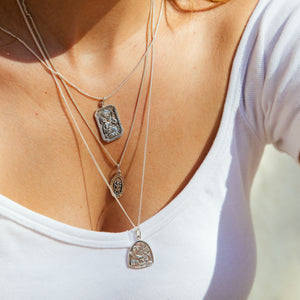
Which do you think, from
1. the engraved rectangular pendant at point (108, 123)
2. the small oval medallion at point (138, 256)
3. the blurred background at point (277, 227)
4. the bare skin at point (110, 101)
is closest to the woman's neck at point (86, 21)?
the bare skin at point (110, 101)

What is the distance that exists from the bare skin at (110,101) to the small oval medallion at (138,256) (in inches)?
2.4

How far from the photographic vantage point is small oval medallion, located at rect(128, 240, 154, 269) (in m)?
1.01

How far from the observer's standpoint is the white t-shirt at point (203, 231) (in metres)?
1.00

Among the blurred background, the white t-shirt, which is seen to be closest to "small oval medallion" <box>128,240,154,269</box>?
the white t-shirt

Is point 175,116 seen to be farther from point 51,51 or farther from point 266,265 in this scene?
point 266,265

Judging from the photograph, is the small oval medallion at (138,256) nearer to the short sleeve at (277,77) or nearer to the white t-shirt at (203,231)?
the white t-shirt at (203,231)

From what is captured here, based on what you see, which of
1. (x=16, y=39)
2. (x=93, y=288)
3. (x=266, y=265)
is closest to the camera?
(x=93, y=288)

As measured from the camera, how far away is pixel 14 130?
41.8 inches

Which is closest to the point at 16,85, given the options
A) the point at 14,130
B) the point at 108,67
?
the point at 14,130

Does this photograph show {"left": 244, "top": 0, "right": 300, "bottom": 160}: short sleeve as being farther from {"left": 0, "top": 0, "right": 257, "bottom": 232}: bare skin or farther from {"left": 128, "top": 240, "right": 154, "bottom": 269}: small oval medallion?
{"left": 128, "top": 240, "right": 154, "bottom": 269}: small oval medallion

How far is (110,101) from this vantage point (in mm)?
1123

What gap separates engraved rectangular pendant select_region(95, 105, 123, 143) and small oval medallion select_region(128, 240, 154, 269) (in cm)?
25

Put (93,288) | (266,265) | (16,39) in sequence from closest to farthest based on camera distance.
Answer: (93,288) → (16,39) → (266,265)

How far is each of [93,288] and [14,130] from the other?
369 mm
